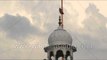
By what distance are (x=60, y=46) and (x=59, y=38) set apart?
227 cm

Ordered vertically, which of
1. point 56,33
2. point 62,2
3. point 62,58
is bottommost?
point 62,58

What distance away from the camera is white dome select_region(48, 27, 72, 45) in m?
100

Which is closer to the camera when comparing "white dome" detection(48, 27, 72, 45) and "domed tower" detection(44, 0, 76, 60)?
"domed tower" detection(44, 0, 76, 60)

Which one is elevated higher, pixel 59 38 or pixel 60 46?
pixel 59 38

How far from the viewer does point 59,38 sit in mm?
100188

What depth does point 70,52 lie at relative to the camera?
100188 mm

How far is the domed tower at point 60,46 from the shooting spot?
9938cm

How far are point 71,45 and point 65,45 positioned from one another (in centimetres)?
215

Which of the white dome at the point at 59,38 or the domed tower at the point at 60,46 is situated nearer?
the domed tower at the point at 60,46

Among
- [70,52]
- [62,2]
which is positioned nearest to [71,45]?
[70,52]

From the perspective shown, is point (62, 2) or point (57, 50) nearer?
point (57, 50)

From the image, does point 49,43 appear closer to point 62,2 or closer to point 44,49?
point 44,49

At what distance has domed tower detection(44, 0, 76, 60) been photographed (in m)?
99.4

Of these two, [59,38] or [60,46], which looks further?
[59,38]
